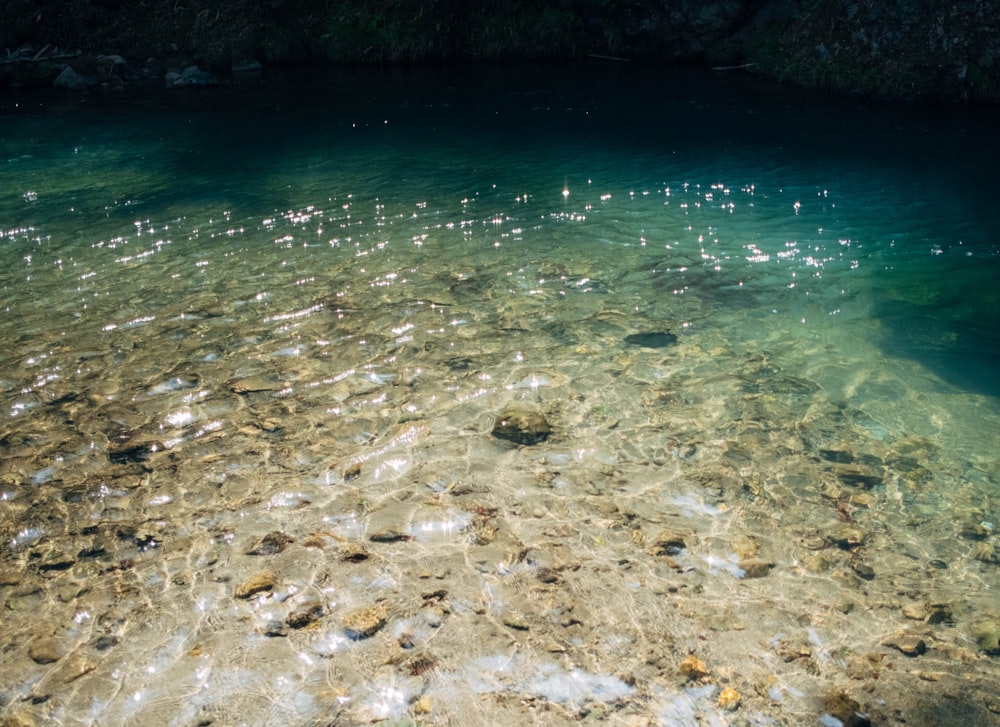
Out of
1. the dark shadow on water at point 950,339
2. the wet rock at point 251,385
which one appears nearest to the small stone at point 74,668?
the wet rock at point 251,385

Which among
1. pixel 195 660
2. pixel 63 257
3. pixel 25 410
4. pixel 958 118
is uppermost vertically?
pixel 958 118

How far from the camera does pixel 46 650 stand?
15.4 feet

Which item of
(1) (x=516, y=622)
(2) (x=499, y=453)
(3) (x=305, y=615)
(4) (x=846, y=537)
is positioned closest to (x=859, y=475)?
(4) (x=846, y=537)

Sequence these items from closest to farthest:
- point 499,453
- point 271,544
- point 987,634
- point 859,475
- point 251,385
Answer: point 987,634 < point 271,544 < point 859,475 < point 499,453 < point 251,385

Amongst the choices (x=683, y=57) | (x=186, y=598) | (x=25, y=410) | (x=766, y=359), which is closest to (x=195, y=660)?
(x=186, y=598)

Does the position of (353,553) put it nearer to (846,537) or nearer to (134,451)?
(134,451)

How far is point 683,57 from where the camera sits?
92.4 ft

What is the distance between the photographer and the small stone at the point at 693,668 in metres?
4.55

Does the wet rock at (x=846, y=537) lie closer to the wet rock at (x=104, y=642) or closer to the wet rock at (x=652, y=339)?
the wet rock at (x=652, y=339)

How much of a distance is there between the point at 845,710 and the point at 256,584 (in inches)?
148

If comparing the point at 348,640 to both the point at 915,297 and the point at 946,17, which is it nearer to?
the point at 915,297

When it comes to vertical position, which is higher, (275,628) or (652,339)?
(652,339)

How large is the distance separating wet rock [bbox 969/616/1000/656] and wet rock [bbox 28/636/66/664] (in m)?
5.70

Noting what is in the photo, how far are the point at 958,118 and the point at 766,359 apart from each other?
51.0 feet
